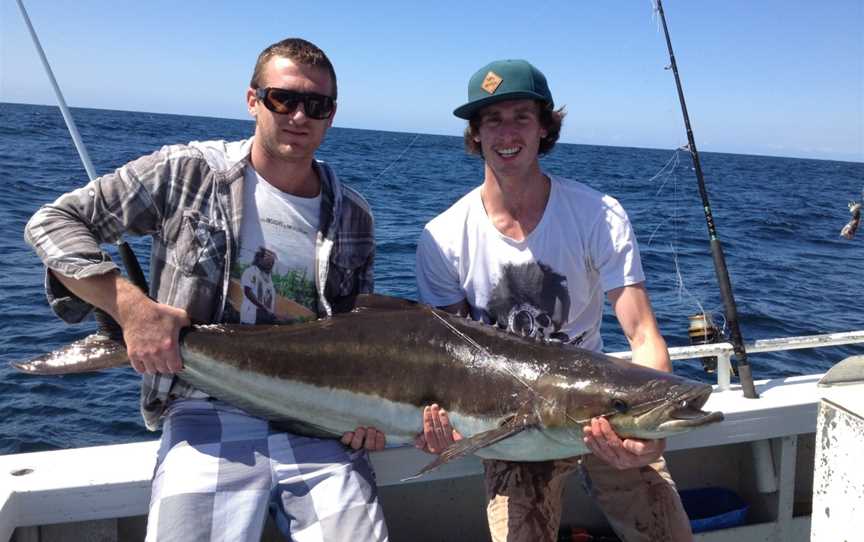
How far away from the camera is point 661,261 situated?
15.4m

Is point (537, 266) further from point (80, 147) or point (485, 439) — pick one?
point (80, 147)

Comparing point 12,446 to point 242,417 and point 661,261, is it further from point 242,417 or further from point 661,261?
point 661,261

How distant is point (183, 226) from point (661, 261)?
13.7m

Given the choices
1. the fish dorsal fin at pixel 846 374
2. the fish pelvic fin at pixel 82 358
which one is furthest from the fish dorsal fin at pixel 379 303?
the fish dorsal fin at pixel 846 374

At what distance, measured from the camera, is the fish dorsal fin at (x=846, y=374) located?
245cm

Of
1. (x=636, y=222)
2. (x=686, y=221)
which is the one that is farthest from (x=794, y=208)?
(x=636, y=222)

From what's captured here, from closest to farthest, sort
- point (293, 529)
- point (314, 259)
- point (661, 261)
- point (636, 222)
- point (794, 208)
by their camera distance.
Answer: point (293, 529), point (314, 259), point (661, 261), point (636, 222), point (794, 208)

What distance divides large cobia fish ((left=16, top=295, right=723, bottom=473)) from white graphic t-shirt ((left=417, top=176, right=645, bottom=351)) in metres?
0.39

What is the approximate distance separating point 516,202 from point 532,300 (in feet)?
1.58

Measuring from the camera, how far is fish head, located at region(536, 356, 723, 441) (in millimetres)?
2570

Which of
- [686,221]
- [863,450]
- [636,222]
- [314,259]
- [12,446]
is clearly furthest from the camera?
[686,221]

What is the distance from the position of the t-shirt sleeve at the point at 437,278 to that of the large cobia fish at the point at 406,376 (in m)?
0.43

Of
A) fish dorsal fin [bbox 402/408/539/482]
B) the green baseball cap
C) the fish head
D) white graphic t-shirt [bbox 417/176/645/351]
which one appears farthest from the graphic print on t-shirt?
the green baseball cap

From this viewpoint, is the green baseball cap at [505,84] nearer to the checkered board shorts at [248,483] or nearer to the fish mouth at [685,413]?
the fish mouth at [685,413]
